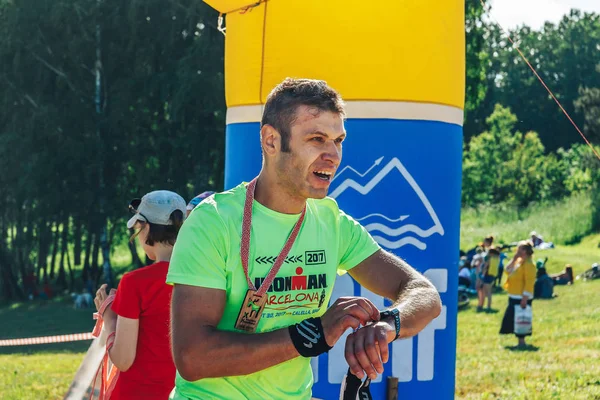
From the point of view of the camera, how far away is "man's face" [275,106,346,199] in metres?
2.60

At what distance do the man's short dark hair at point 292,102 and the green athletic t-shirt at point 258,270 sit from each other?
23cm

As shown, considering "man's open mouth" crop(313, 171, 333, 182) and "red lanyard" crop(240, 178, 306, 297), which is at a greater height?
"man's open mouth" crop(313, 171, 333, 182)

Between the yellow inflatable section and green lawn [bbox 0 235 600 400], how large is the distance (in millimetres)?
5675

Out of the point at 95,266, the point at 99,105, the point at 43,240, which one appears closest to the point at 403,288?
the point at 99,105

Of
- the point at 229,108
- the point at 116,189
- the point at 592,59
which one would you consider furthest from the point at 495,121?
the point at 229,108

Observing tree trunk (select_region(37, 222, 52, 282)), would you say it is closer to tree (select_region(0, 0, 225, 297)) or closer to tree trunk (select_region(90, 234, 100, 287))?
tree trunk (select_region(90, 234, 100, 287))

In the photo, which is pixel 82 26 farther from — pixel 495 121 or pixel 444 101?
pixel 495 121

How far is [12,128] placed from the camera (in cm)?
2722

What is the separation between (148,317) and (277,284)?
147 centimetres

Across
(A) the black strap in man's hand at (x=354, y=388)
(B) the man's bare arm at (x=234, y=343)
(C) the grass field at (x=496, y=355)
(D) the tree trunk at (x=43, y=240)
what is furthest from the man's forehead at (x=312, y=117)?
(D) the tree trunk at (x=43, y=240)

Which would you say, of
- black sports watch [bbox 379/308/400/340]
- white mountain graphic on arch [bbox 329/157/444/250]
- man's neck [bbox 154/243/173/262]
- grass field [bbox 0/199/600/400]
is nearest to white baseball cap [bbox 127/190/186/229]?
man's neck [bbox 154/243/173/262]

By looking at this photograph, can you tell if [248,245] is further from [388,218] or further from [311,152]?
[388,218]

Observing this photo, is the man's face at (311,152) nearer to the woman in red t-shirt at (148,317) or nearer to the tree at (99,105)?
the woman in red t-shirt at (148,317)

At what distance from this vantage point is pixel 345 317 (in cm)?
236
